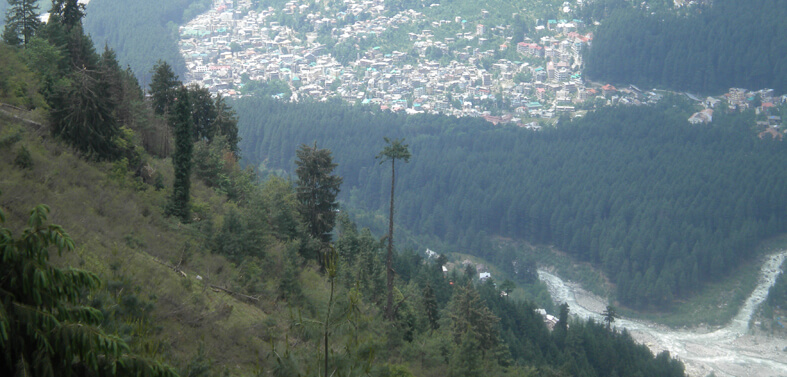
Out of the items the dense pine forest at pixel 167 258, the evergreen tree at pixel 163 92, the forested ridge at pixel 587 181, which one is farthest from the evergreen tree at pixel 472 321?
the forested ridge at pixel 587 181

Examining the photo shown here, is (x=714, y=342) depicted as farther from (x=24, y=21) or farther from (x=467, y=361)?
(x=24, y=21)

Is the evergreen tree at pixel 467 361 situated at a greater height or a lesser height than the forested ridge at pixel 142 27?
lesser

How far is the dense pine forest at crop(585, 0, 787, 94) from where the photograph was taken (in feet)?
233

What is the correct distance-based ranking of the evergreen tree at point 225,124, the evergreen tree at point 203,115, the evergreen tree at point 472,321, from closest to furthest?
the evergreen tree at point 472,321 < the evergreen tree at point 203,115 < the evergreen tree at point 225,124

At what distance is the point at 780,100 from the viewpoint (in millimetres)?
65750

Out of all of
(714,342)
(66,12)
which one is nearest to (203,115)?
(66,12)

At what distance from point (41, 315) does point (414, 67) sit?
235ft

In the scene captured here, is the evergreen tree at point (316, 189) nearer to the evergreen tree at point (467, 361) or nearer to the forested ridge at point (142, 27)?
the evergreen tree at point (467, 361)

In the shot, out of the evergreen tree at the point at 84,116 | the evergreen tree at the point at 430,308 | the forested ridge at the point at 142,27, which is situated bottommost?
the evergreen tree at the point at 430,308

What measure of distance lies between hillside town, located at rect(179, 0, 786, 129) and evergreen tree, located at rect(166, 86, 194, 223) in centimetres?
4513

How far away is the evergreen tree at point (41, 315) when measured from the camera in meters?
3.36

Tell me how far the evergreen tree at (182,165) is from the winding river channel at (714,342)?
26642 mm

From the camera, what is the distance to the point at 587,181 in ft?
157

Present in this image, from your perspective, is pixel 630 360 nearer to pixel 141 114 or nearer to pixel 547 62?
pixel 141 114
